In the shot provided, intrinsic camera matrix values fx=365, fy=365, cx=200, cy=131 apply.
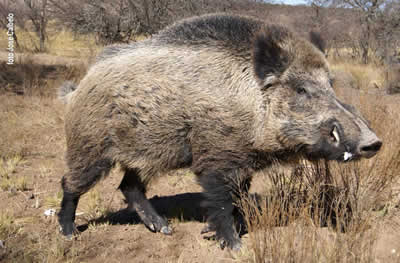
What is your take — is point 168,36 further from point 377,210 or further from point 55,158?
point 55,158

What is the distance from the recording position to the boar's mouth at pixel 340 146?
238cm

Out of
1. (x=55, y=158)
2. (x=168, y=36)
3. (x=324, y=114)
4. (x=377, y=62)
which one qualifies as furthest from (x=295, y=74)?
(x=377, y=62)

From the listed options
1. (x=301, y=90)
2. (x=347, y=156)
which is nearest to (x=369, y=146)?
(x=347, y=156)

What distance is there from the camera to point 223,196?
10.2 feet

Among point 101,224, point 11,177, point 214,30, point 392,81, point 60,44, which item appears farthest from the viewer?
point 60,44

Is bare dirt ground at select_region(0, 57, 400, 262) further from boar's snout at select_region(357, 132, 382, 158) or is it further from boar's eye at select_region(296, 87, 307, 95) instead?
boar's eye at select_region(296, 87, 307, 95)

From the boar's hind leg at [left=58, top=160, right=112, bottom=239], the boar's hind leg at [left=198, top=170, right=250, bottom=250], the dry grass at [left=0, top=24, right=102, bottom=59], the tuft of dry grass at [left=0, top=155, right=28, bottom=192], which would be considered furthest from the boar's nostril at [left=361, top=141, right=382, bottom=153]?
the dry grass at [left=0, top=24, right=102, bottom=59]

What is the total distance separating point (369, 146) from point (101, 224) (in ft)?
8.94

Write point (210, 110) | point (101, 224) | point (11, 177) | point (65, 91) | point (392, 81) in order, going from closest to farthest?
point (210, 110)
point (101, 224)
point (65, 91)
point (11, 177)
point (392, 81)

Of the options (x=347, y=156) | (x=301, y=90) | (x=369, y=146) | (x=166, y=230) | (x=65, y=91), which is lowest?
(x=166, y=230)

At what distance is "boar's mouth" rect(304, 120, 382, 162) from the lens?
2.38 meters

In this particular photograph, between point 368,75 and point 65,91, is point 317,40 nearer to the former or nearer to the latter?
point 65,91

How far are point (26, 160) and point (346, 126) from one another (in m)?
4.86

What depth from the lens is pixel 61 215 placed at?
11.9ft
